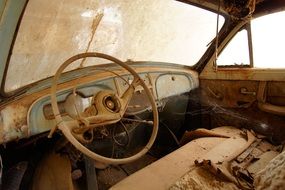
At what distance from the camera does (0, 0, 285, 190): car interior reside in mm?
1722

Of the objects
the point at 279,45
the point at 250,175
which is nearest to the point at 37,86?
the point at 250,175

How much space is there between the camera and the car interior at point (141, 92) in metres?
1.72

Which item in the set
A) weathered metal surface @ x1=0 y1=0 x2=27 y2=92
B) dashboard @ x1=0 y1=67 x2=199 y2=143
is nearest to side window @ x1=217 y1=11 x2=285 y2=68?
dashboard @ x1=0 y1=67 x2=199 y2=143

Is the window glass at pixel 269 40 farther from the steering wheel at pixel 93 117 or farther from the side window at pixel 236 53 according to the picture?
the steering wheel at pixel 93 117

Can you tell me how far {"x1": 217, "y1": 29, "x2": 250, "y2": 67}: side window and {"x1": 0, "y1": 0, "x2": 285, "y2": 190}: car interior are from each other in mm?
12

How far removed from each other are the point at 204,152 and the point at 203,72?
1412 mm

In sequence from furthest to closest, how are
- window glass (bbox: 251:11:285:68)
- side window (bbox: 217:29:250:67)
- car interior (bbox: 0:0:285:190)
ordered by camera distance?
side window (bbox: 217:29:250:67)
window glass (bbox: 251:11:285:68)
car interior (bbox: 0:0:285:190)

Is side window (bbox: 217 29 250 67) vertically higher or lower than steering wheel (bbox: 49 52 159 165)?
higher

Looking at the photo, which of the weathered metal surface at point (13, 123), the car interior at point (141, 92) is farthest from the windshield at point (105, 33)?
the weathered metal surface at point (13, 123)

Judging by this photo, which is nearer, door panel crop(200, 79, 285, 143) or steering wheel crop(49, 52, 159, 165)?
steering wheel crop(49, 52, 159, 165)

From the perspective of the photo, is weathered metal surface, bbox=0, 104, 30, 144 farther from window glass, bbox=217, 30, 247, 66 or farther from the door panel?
window glass, bbox=217, 30, 247, 66

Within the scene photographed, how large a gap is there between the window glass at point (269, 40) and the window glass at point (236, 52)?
113mm

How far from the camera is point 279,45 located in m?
2.67

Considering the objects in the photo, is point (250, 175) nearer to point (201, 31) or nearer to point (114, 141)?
point (114, 141)
